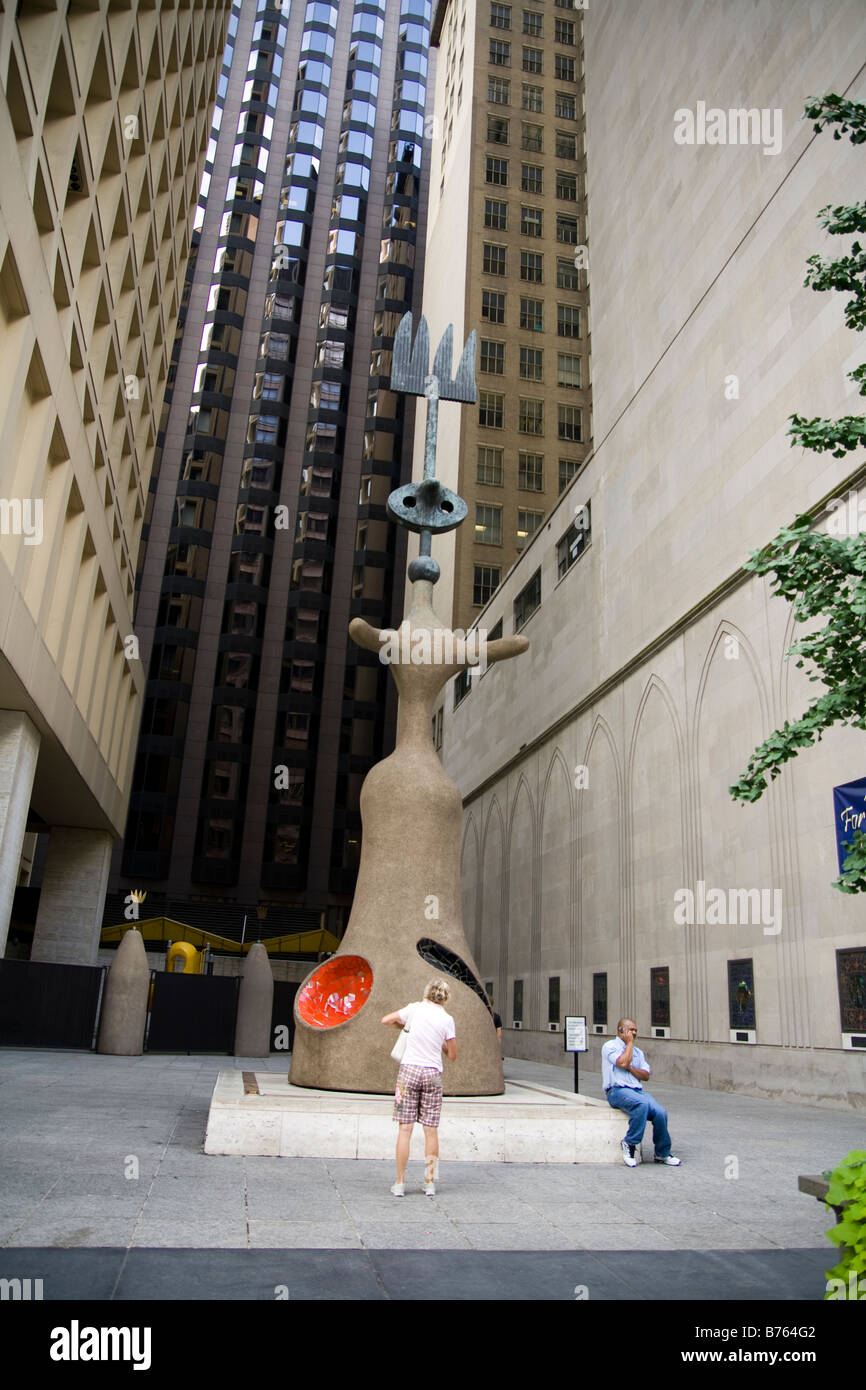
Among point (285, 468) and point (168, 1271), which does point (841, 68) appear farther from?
point (285, 468)

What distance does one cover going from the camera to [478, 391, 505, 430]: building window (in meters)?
56.5

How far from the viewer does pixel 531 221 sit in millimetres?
62062

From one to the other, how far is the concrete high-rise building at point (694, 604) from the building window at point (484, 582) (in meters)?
14.2

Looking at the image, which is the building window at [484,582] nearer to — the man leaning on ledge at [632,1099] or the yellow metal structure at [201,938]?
the yellow metal structure at [201,938]

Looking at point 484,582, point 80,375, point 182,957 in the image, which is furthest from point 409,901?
point 484,582

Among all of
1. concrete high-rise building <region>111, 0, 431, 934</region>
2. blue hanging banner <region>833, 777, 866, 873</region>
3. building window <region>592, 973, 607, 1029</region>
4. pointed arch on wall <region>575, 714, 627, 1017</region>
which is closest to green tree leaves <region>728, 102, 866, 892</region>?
blue hanging banner <region>833, 777, 866, 873</region>

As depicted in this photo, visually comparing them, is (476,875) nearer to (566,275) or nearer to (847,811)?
(847,811)

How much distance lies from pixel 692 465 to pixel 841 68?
358 inches

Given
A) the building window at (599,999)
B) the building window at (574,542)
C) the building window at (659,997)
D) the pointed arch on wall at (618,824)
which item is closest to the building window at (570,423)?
the building window at (574,542)

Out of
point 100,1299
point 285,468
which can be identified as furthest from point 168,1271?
point 285,468

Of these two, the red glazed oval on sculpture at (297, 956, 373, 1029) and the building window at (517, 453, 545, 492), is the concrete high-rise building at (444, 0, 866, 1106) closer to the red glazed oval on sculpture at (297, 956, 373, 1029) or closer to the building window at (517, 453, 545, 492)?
the red glazed oval on sculpture at (297, 956, 373, 1029)

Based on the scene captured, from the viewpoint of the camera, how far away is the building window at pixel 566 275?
6084cm

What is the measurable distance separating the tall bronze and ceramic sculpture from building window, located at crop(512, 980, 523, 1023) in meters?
23.8
